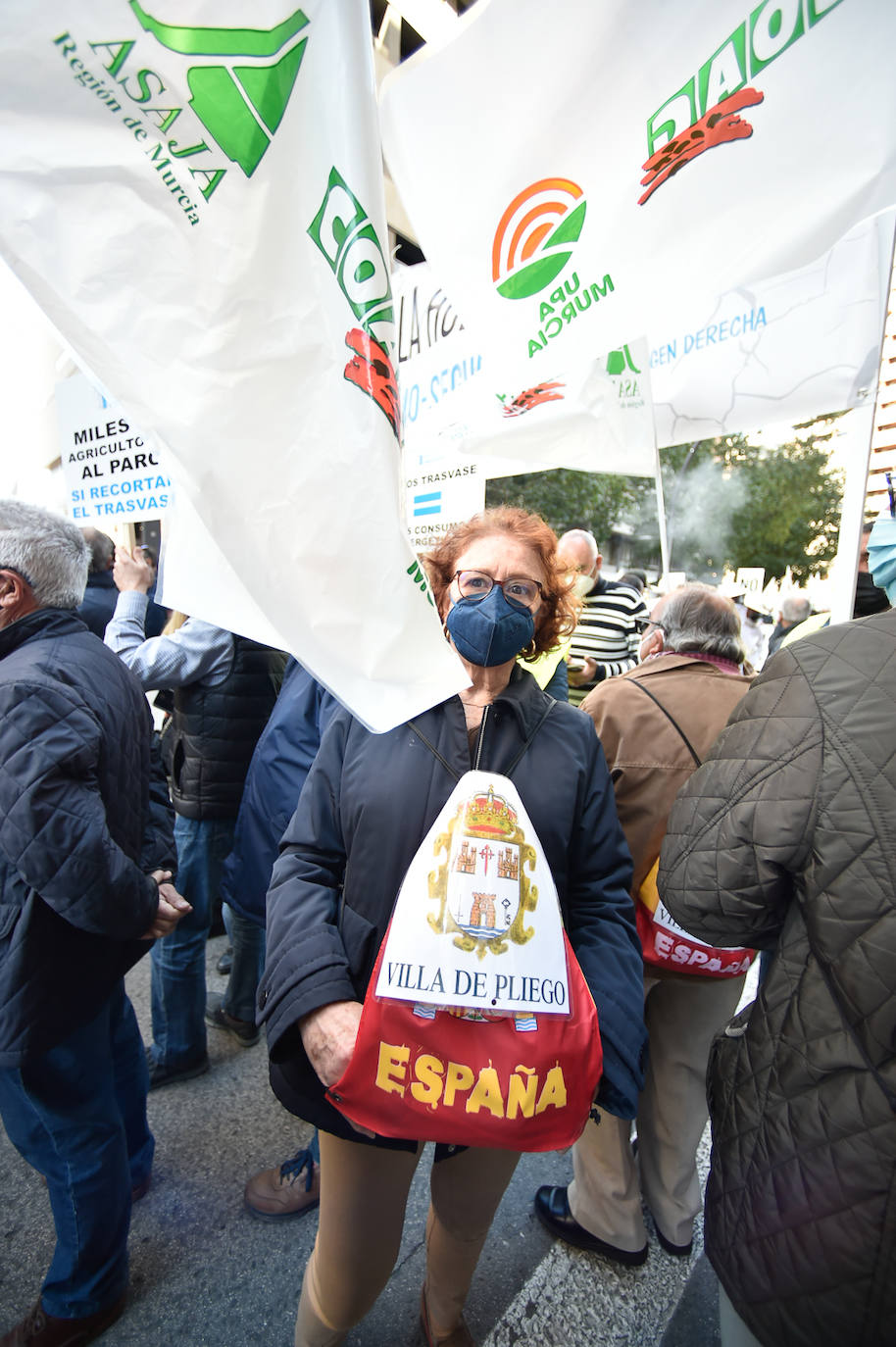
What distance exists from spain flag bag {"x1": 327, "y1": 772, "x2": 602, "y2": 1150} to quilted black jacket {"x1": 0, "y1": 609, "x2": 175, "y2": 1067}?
0.82 m

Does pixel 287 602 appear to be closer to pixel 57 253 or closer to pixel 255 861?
pixel 57 253

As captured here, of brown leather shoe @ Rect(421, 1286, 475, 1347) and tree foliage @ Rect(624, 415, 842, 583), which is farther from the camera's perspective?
tree foliage @ Rect(624, 415, 842, 583)

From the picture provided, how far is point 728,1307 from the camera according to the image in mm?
1347

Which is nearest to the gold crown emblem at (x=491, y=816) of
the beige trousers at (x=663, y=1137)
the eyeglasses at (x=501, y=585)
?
the eyeglasses at (x=501, y=585)

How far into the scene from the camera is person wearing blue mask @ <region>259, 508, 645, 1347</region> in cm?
134

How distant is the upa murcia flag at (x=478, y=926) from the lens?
3.74 feet

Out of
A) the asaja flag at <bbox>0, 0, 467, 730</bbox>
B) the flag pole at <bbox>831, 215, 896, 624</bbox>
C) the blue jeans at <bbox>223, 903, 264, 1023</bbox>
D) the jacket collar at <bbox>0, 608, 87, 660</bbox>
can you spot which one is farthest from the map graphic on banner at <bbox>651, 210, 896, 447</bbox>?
the blue jeans at <bbox>223, 903, 264, 1023</bbox>

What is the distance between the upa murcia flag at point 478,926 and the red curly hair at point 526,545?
68cm

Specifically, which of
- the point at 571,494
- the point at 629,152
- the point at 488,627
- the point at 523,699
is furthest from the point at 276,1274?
the point at 571,494

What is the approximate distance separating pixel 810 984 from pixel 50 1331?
6.69 ft

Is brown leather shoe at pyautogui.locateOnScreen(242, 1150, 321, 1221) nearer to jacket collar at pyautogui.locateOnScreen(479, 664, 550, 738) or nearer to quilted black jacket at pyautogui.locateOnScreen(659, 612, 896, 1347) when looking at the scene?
quilted black jacket at pyautogui.locateOnScreen(659, 612, 896, 1347)

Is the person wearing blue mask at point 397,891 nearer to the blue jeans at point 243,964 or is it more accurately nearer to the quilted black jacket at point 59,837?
the quilted black jacket at point 59,837

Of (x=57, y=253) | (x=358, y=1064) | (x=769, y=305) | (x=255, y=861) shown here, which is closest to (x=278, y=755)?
(x=255, y=861)

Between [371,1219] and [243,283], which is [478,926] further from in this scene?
[243,283]
